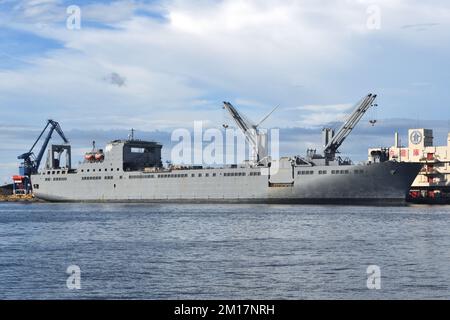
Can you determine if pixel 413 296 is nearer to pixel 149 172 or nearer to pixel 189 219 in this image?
pixel 189 219

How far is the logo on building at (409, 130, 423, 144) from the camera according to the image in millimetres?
112562

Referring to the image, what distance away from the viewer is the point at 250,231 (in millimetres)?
48250

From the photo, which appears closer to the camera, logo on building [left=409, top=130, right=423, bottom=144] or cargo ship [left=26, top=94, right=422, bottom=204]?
cargo ship [left=26, top=94, right=422, bottom=204]

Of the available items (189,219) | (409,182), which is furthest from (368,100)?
(189,219)

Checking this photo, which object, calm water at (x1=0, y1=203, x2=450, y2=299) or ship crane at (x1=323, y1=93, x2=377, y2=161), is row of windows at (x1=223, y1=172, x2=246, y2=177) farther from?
calm water at (x1=0, y1=203, x2=450, y2=299)

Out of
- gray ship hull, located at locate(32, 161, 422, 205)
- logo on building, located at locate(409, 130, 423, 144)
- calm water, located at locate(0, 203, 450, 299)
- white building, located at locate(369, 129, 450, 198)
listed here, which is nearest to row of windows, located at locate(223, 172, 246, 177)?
gray ship hull, located at locate(32, 161, 422, 205)

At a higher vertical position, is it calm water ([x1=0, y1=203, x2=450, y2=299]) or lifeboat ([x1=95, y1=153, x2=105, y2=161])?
lifeboat ([x1=95, y1=153, x2=105, y2=161])

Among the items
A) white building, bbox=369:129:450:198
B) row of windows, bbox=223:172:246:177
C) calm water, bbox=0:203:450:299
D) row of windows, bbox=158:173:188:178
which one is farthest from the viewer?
white building, bbox=369:129:450:198

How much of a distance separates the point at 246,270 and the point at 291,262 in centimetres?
313

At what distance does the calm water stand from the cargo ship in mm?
35583

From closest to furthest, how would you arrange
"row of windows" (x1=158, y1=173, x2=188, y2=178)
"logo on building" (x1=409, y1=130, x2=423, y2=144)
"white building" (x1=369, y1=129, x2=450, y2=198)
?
"row of windows" (x1=158, y1=173, x2=188, y2=178) → "white building" (x1=369, y1=129, x2=450, y2=198) → "logo on building" (x1=409, y1=130, x2=423, y2=144)

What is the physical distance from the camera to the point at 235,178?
101 meters

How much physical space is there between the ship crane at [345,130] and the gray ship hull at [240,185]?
800cm

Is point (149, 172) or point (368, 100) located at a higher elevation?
point (368, 100)
